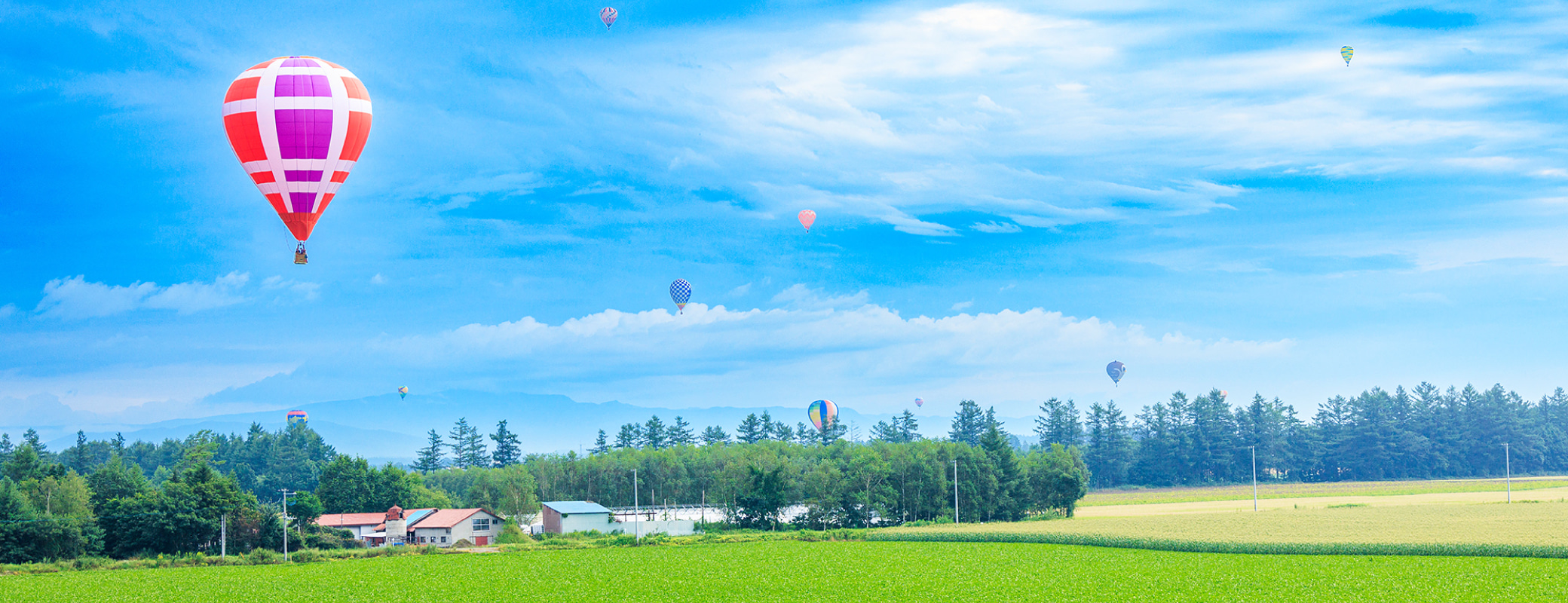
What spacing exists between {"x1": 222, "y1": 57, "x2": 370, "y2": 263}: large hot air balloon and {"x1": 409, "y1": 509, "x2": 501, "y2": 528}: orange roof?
39.7 metres

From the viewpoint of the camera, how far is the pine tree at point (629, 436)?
150125 millimetres

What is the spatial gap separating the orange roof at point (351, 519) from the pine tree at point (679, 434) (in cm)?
5992

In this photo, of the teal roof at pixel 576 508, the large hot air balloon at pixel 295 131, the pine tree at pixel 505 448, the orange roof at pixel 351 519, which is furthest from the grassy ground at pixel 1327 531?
the pine tree at pixel 505 448

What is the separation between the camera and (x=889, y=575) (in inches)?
1709

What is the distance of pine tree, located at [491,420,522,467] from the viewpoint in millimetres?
155000

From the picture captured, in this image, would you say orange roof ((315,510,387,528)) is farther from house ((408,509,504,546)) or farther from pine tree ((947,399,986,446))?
pine tree ((947,399,986,446))

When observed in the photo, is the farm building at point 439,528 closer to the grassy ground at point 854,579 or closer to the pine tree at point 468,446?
the grassy ground at point 854,579

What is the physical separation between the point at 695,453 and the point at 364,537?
33.3 meters

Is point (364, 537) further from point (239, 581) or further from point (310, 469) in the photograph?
point (310, 469)

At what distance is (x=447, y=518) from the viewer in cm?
7594

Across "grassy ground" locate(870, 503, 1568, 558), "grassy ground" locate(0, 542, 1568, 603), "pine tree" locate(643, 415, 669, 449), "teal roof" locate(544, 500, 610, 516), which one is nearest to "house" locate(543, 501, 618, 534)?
"teal roof" locate(544, 500, 610, 516)

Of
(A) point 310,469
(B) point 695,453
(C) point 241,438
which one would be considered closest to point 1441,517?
(B) point 695,453

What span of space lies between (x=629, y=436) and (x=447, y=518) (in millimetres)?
74680

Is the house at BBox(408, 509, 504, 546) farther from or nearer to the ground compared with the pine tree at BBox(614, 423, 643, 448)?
nearer to the ground
